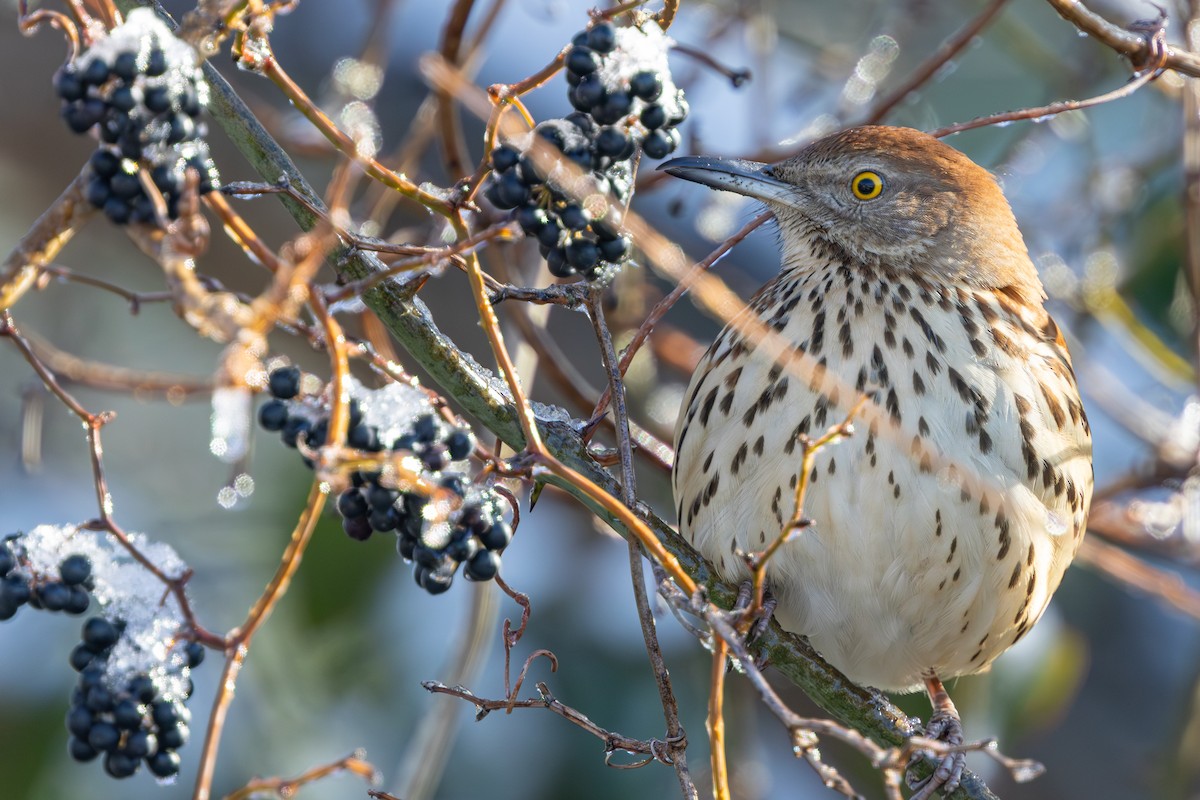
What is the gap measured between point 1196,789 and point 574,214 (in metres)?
3.92

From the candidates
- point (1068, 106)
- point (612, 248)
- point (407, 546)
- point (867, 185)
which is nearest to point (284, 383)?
point (407, 546)

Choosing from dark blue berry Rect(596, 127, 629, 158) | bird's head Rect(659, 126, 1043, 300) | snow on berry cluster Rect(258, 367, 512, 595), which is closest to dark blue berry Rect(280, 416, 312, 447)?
snow on berry cluster Rect(258, 367, 512, 595)

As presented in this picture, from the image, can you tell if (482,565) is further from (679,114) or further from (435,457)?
(679,114)

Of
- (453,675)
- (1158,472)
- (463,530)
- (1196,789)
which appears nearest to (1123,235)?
(1158,472)

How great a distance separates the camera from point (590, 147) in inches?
76.6

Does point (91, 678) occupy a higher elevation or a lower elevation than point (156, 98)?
lower

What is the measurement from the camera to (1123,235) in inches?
207

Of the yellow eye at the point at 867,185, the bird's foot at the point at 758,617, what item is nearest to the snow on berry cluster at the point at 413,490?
the bird's foot at the point at 758,617

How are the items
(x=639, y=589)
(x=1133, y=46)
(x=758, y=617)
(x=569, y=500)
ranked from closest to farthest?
(x=639, y=589) → (x=1133, y=46) → (x=758, y=617) → (x=569, y=500)

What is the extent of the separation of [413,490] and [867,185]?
2.08m

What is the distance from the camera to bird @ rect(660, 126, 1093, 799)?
3039 mm

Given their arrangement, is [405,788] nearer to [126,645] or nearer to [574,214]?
[126,645]

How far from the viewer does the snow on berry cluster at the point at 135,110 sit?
5.51 ft

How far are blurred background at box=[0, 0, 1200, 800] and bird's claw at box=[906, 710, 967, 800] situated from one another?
852mm
